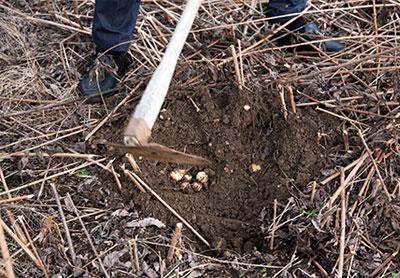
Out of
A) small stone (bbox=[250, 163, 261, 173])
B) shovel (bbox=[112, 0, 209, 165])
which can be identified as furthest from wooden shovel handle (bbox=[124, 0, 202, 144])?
small stone (bbox=[250, 163, 261, 173])

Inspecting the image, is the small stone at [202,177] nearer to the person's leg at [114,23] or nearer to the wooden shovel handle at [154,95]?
the wooden shovel handle at [154,95]

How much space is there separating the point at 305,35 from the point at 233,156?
0.78 metres

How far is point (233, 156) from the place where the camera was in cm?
230

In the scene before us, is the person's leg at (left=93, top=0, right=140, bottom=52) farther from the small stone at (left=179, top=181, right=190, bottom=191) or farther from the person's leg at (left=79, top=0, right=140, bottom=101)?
the small stone at (left=179, top=181, right=190, bottom=191)

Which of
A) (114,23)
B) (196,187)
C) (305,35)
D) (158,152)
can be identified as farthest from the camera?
(305,35)

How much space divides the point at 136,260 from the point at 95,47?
1.07 m

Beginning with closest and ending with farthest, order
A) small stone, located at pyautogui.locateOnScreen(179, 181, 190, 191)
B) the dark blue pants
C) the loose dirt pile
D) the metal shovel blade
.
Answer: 1. the metal shovel blade
2. the loose dirt pile
3. small stone, located at pyautogui.locateOnScreen(179, 181, 190, 191)
4. the dark blue pants

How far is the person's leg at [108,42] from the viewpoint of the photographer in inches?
98.0

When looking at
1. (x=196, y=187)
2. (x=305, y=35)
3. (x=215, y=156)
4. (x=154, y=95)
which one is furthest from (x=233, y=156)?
(x=305, y=35)

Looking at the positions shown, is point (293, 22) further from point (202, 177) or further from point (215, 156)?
point (202, 177)

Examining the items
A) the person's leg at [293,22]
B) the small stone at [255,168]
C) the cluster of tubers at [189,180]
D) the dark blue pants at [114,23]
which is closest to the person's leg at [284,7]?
the person's leg at [293,22]

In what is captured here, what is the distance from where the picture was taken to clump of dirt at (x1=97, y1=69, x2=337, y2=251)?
2121 millimetres

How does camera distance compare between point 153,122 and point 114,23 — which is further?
point 114,23

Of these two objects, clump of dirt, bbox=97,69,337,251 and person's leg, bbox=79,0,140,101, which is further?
person's leg, bbox=79,0,140,101
